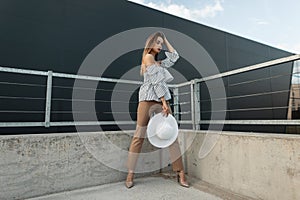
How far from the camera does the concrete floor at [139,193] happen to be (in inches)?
66.4

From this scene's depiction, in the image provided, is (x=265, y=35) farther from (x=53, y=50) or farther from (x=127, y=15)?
(x=53, y=50)

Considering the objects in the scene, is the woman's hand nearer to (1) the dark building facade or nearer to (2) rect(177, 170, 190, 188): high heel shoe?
(2) rect(177, 170, 190, 188): high heel shoe

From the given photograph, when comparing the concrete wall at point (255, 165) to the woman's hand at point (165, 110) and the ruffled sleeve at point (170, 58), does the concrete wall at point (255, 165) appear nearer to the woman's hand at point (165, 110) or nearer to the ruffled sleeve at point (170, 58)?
the woman's hand at point (165, 110)

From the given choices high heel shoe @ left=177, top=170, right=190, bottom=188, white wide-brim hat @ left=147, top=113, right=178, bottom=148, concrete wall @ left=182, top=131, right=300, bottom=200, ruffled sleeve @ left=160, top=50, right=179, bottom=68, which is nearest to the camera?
concrete wall @ left=182, top=131, right=300, bottom=200

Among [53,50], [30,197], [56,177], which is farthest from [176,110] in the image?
[53,50]

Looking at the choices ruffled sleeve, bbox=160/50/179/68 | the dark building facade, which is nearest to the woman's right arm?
ruffled sleeve, bbox=160/50/179/68

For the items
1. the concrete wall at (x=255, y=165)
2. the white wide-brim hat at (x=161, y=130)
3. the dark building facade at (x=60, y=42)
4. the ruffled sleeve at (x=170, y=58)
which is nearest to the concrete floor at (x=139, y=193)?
the concrete wall at (x=255, y=165)

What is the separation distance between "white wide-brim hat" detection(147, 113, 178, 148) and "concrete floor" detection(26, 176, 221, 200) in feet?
1.37

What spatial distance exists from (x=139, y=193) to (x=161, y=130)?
0.58 m

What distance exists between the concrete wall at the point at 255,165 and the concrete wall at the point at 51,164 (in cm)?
94

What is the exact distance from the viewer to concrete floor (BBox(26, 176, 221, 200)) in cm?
169

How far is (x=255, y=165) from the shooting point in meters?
1.60

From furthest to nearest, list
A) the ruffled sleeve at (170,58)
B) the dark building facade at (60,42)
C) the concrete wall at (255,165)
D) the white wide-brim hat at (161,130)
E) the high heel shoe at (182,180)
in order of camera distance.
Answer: the dark building facade at (60,42) < the ruffled sleeve at (170,58) < the high heel shoe at (182,180) < the white wide-brim hat at (161,130) < the concrete wall at (255,165)

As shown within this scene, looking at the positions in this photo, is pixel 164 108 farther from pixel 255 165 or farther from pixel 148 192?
pixel 255 165
